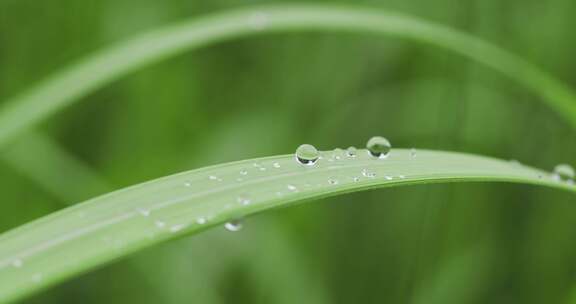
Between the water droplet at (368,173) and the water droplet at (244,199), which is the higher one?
the water droplet at (368,173)

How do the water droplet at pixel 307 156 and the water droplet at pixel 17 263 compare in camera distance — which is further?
the water droplet at pixel 307 156

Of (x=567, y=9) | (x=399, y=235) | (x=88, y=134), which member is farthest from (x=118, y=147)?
(x=567, y=9)

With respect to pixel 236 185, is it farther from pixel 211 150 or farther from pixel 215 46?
pixel 215 46

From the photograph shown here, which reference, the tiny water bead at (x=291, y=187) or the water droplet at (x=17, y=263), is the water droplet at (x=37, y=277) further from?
the tiny water bead at (x=291, y=187)

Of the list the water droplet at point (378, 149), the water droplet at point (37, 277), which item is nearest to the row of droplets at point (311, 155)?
the water droplet at point (378, 149)

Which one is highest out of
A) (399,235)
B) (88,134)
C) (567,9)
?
(567,9)

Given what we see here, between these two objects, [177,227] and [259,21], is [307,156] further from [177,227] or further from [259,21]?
[259,21]

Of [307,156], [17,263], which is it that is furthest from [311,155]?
[17,263]
